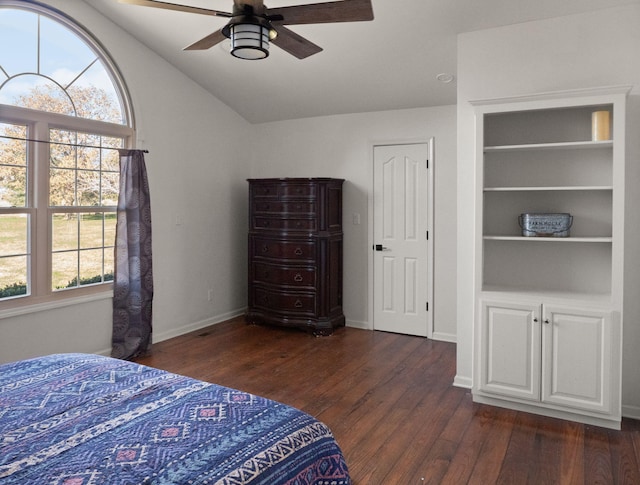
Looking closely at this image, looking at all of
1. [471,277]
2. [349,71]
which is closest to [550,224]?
[471,277]

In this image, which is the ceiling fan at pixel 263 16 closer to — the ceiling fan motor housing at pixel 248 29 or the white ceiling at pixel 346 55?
the ceiling fan motor housing at pixel 248 29

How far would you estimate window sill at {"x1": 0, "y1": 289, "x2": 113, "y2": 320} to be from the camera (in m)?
3.50

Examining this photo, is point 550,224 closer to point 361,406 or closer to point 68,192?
point 361,406

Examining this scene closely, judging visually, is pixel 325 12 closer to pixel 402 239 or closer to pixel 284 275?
Result: pixel 402 239

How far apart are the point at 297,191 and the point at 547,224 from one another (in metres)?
2.55

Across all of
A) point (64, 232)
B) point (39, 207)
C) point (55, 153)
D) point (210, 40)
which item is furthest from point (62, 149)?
point (210, 40)

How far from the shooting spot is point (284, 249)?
507cm

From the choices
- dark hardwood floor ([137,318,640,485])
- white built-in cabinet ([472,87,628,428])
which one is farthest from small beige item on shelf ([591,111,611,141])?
dark hardwood floor ([137,318,640,485])

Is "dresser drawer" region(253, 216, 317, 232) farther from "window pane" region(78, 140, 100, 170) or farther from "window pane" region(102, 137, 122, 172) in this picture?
"window pane" region(78, 140, 100, 170)

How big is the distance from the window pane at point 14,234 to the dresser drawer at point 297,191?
2.34 m

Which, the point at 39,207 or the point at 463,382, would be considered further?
the point at 39,207

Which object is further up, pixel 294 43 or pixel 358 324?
pixel 294 43

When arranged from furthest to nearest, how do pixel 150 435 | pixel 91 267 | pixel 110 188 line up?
1. pixel 110 188
2. pixel 91 267
3. pixel 150 435

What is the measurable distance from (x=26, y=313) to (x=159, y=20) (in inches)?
99.6
